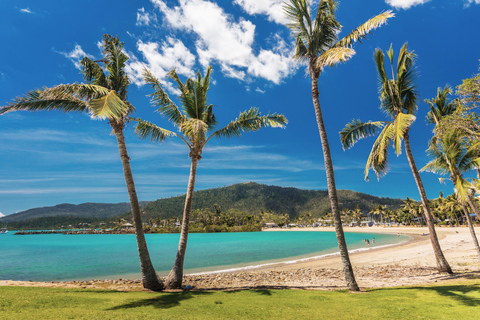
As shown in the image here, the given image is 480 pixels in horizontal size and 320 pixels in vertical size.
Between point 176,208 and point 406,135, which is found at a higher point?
point 176,208

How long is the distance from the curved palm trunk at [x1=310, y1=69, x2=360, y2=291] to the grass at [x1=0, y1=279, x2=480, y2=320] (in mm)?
1090

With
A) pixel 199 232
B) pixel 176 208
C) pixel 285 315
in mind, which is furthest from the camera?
pixel 176 208

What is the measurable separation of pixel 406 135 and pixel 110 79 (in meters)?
13.0

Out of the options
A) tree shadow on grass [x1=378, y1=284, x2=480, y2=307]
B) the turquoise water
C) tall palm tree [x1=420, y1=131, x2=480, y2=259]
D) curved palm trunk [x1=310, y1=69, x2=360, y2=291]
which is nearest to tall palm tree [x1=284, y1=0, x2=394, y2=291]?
curved palm trunk [x1=310, y1=69, x2=360, y2=291]

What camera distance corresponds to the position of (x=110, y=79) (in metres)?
9.95

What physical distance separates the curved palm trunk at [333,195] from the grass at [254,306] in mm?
1090

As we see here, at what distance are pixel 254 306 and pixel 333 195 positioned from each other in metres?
4.76

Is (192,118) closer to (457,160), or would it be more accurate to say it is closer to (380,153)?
(380,153)

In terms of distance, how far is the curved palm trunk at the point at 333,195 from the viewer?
867 cm

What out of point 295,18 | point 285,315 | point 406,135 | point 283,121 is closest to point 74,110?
point 283,121

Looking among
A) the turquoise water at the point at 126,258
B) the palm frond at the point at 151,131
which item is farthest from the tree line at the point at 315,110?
the turquoise water at the point at 126,258

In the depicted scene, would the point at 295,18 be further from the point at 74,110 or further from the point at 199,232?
the point at 199,232

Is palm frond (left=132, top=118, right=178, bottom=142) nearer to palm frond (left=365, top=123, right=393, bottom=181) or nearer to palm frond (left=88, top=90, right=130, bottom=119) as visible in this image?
palm frond (left=88, top=90, right=130, bottom=119)

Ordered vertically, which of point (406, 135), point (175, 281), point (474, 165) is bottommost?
point (175, 281)
